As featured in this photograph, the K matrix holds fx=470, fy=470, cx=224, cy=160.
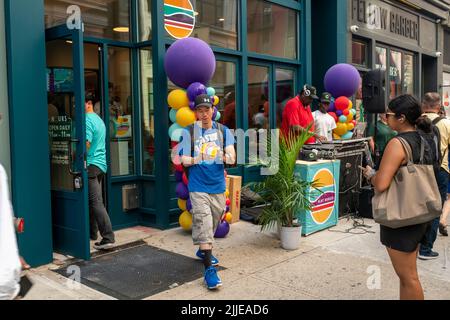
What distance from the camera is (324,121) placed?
7.99m

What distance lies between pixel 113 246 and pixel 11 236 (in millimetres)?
2970

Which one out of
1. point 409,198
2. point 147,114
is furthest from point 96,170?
point 409,198

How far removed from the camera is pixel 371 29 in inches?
435

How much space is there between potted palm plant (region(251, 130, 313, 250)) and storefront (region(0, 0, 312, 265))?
1.44m

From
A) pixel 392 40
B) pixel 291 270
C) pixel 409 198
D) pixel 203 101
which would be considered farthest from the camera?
pixel 392 40

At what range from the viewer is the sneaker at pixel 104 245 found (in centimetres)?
537

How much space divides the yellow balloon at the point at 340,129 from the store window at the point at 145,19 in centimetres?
389

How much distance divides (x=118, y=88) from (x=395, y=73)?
345 inches

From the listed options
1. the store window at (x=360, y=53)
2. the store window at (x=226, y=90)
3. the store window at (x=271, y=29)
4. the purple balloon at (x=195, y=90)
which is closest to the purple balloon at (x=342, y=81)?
the store window at (x=271, y=29)

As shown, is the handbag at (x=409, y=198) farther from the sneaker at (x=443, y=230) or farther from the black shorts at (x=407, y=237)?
the sneaker at (x=443, y=230)

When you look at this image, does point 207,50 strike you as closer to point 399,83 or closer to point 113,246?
point 113,246

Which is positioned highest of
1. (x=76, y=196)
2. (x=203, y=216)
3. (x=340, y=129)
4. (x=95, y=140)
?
(x=340, y=129)

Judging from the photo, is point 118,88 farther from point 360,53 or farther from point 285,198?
point 360,53

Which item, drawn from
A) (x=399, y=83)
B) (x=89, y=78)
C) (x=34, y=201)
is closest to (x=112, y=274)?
(x=34, y=201)
